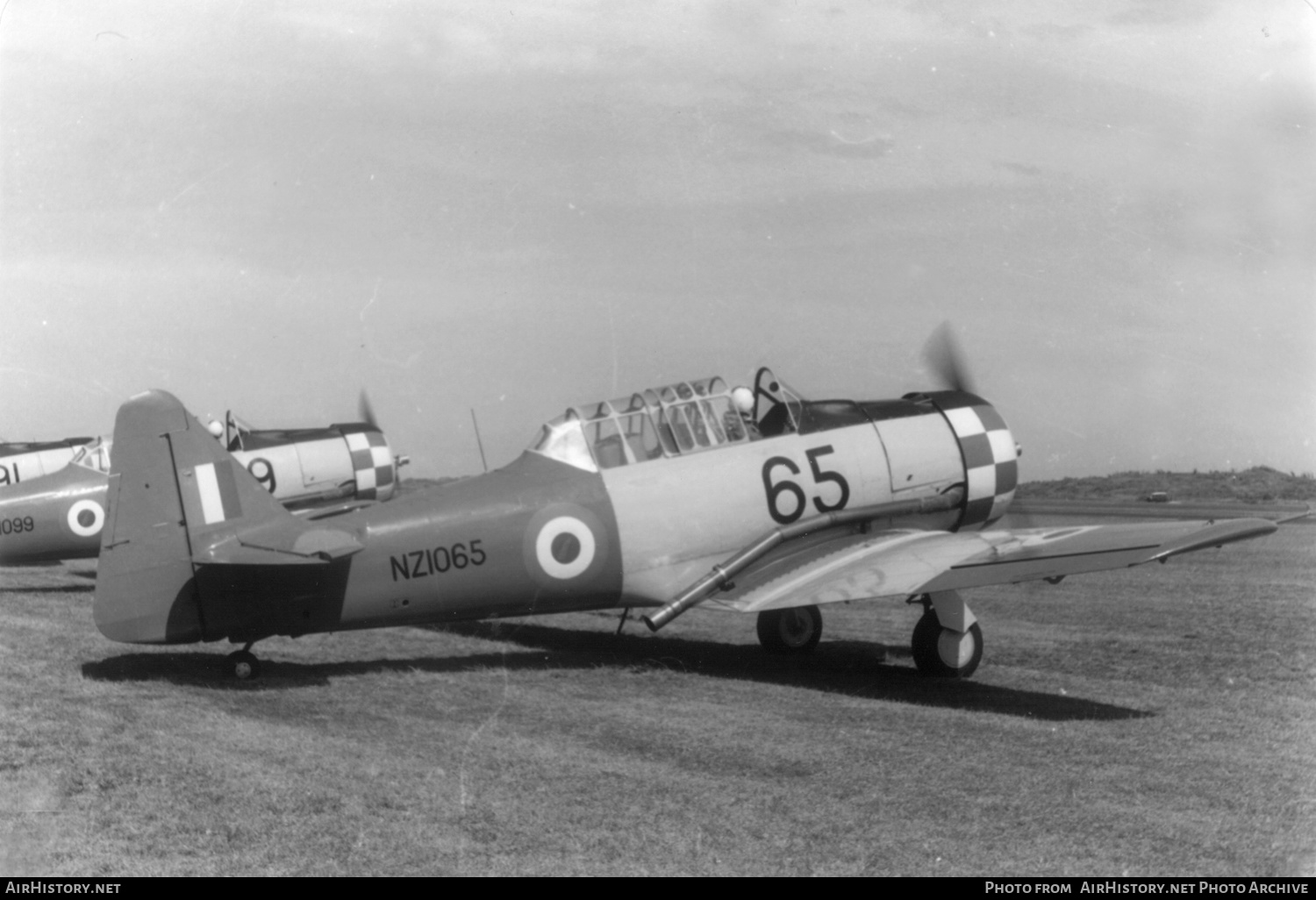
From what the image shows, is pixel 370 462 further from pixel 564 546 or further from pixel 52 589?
pixel 564 546

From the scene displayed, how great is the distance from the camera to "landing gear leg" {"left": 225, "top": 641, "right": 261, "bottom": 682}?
7.66 meters

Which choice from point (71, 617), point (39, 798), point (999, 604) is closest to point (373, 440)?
point (71, 617)

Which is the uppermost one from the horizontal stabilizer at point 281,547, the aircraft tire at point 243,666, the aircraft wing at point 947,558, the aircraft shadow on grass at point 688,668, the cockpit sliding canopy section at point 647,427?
the cockpit sliding canopy section at point 647,427

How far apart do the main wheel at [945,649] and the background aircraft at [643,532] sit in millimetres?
15

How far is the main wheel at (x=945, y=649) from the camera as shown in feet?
26.4

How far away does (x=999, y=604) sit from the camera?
11.7 metres

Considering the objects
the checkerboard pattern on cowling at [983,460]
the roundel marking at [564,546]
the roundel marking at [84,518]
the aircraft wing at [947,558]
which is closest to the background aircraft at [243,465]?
the roundel marking at [84,518]

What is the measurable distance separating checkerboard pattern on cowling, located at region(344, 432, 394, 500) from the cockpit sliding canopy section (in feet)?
31.5

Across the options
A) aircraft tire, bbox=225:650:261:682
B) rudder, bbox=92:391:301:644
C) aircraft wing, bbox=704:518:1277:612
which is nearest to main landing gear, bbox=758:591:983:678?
aircraft wing, bbox=704:518:1277:612

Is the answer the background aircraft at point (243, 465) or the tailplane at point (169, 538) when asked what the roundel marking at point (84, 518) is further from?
the tailplane at point (169, 538)

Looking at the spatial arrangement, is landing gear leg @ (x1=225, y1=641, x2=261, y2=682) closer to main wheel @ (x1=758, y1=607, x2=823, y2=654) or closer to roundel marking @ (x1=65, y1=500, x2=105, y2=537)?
main wheel @ (x1=758, y1=607, x2=823, y2=654)

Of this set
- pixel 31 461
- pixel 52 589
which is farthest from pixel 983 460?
pixel 31 461

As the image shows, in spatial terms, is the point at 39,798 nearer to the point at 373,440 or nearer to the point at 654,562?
the point at 654,562
